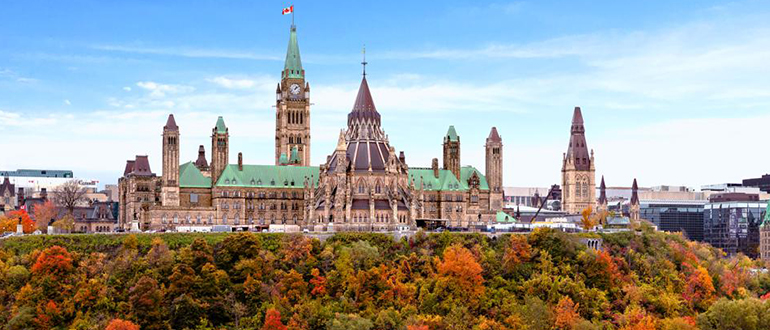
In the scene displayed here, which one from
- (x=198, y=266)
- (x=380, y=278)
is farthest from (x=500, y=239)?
(x=198, y=266)

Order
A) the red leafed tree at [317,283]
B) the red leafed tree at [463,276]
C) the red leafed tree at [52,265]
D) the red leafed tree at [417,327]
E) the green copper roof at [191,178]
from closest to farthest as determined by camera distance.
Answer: the red leafed tree at [417,327]
the red leafed tree at [317,283]
the red leafed tree at [463,276]
the red leafed tree at [52,265]
the green copper roof at [191,178]

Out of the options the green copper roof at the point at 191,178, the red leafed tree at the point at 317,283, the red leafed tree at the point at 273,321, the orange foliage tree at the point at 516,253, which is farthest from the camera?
the green copper roof at the point at 191,178

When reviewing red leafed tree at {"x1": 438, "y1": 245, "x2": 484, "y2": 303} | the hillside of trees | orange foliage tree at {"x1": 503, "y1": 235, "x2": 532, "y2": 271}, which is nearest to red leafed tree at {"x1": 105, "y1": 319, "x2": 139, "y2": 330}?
the hillside of trees

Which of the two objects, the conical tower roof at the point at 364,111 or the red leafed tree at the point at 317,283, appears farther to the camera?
the conical tower roof at the point at 364,111

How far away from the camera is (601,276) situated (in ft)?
476

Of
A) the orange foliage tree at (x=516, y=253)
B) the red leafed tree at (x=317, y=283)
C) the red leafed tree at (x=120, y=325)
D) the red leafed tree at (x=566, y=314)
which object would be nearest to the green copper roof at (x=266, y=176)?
the orange foliage tree at (x=516, y=253)

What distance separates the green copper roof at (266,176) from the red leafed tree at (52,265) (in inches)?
2056

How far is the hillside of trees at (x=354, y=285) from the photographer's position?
130250 millimetres

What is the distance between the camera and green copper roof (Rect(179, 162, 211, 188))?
192387 mm

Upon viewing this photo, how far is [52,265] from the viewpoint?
139625 mm

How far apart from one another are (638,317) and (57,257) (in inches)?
2754

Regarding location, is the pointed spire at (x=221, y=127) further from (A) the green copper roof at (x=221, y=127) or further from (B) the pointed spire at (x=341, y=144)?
(B) the pointed spire at (x=341, y=144)

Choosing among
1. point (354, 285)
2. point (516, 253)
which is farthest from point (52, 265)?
point (516, 253)

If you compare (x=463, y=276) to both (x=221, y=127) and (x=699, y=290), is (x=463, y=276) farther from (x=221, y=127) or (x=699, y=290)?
(x=221, y=127)
